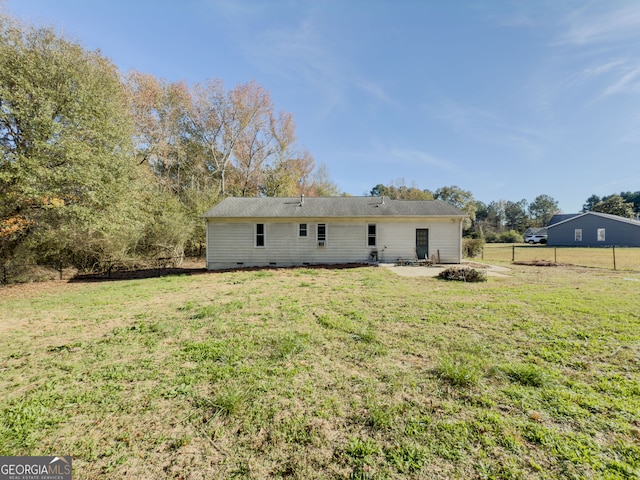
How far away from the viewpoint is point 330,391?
9.30 ft

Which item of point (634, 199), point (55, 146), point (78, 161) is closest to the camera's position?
point (55, 146)

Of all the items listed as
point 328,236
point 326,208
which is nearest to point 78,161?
point 326,208

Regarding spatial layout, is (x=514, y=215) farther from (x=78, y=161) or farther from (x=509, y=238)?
(x=78, y=161)

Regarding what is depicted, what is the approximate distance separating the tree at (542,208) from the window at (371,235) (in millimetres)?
76693

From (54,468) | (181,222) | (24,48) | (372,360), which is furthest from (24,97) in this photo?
(372,360)

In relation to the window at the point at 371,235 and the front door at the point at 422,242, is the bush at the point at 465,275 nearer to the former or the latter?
the front door at the point at 422,242

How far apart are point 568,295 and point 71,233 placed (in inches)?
743

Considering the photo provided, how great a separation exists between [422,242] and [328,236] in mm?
5170

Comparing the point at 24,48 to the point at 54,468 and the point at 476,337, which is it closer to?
the point at 54,468

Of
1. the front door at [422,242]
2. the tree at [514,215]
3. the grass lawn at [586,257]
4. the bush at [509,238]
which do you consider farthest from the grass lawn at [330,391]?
the tree at [514,215]

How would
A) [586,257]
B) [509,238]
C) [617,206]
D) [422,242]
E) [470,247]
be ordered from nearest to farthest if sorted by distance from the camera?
[422,242], [586,257], [470,247], [509,238], [617,206]

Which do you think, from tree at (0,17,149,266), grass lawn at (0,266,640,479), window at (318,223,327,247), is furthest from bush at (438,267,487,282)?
tree at (0,17,149,266)

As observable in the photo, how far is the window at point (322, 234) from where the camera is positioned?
44.9 ft

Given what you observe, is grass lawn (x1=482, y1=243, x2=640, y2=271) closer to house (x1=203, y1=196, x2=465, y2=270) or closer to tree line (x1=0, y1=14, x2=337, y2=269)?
house (x1=203, y1=196, x2=465, y2=270)
